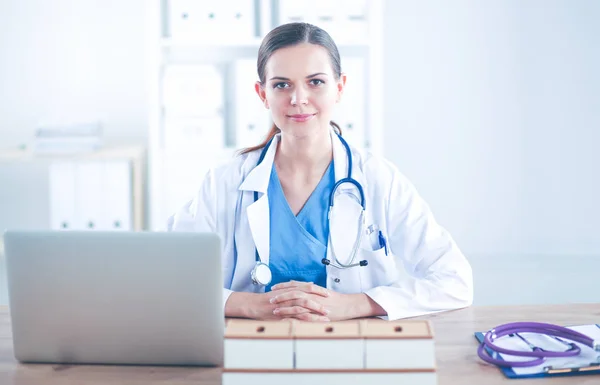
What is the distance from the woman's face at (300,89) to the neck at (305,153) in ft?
0.12

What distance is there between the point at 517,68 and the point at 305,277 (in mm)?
2724

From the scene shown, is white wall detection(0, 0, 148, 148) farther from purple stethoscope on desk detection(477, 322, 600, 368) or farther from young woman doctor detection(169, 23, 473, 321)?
purple stethoscope on desk detection(477, 322, 600, 368)

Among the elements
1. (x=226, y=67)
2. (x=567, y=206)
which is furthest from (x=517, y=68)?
(x=226, y=67)

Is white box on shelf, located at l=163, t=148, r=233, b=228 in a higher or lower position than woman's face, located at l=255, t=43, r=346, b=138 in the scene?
lower

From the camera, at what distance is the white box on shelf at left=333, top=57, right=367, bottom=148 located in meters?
3.23

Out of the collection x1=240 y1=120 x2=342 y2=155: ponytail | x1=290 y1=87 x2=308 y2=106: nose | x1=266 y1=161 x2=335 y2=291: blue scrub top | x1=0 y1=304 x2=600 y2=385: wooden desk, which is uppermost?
x1=290 y1=87 x2=308 y2=106: nose

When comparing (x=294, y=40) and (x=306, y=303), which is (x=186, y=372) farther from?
(x=294, y=40)

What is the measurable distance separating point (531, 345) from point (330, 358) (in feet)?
1.44

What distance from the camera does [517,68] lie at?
13.4ft

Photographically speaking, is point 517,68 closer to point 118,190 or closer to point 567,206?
point 567,206

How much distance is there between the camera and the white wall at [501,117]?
406cm

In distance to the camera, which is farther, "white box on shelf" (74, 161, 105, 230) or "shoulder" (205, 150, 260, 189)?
"white box on shelf" (74, 161, 105, 230)

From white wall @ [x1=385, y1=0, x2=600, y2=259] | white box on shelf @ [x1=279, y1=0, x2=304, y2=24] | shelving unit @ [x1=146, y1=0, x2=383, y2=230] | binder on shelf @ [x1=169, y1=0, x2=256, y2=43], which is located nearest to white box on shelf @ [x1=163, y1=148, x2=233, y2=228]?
shelving unit @ [x1=146, y1=0, x2=383, y2=230]

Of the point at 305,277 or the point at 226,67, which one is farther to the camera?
the point at 226,67
